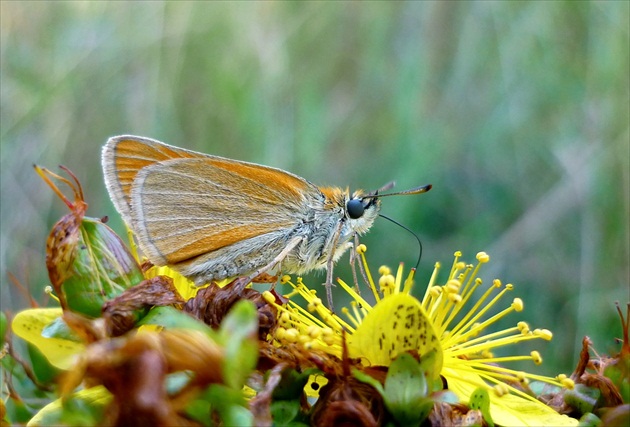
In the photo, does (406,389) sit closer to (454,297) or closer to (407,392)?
(407,392)

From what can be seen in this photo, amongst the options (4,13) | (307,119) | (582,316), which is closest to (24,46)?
(4,13)

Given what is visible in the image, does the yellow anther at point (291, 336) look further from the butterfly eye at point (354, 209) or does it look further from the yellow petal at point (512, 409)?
the butterfly eye at point (354, 209)

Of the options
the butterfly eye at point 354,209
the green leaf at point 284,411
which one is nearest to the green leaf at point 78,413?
the green leaf at point 284,411

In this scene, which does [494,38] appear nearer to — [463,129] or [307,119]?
[463,129]

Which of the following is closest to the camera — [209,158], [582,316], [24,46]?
[209,158]

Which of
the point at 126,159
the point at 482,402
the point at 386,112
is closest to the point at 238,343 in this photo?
the point at 482,402

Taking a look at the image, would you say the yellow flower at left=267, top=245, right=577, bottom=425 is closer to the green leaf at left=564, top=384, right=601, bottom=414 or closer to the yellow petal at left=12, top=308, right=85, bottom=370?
the green leaf at left=564, top=384, right=601, bottom=414
